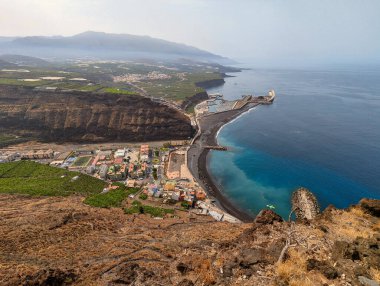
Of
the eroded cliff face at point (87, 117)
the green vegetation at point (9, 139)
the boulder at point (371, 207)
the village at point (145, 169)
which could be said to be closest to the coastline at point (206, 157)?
the village at point (145, 169)

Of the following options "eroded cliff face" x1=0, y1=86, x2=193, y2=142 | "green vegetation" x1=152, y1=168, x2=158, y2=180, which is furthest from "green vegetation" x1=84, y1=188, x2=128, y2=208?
"eroded cliff face" x1=0, y1=86, x2=193, y2=142

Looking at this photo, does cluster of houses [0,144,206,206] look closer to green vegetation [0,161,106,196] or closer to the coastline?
the coastline

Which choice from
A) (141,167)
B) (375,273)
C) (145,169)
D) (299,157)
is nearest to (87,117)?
(141,167)

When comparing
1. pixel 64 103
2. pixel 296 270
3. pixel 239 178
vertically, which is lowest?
pixel 239 178

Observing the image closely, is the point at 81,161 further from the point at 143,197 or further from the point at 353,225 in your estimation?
the point at 353,225

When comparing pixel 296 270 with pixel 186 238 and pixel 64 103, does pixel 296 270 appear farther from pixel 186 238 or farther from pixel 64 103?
pixel 64 103

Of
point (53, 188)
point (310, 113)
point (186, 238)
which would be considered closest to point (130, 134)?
point (53, 188)
